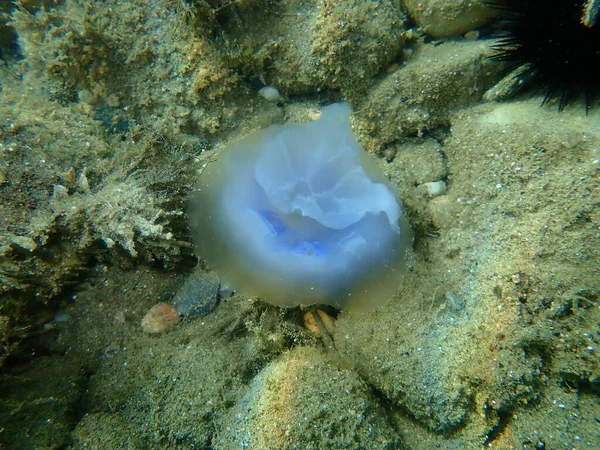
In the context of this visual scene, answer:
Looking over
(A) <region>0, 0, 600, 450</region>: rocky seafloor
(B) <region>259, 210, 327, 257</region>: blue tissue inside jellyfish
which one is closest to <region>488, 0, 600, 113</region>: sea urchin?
(A) <region>0, 0, 600, 450</region>: rocky seafloor

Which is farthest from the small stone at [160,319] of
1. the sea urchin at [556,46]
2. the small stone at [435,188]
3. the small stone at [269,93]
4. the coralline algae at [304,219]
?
the sea urchin at [556,46]

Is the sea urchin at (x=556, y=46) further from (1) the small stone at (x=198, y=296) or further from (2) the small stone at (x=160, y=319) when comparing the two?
(2) the small stone at (x=160, y=319)

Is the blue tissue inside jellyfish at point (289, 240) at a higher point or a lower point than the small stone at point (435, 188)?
higher

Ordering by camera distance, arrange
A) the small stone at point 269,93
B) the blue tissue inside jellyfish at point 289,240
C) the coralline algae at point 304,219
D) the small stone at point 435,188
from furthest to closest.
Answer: the small stone at point 269,93
the small stone at point 435,188
the blue tissue inside jellyfish at point 289,240
the coralline algae at point 304,219

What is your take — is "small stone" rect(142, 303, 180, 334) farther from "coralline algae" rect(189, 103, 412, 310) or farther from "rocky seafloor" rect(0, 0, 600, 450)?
"coralline algae" rect(189, 103, 412, 310)

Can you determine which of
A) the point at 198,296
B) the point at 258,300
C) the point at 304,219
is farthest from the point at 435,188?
the point at 198,296

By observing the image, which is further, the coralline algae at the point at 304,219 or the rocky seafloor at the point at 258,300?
the coralline algae at the point at 304,219

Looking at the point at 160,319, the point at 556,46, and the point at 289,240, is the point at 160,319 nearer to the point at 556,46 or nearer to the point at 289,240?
the point at 289,240
